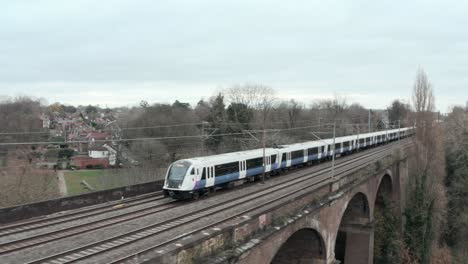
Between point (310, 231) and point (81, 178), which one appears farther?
point (81, 178)

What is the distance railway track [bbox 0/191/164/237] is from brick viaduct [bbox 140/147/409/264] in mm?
6661

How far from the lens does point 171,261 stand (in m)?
9.59

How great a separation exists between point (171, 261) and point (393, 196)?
36.3 meters

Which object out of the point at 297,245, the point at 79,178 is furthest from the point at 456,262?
the point at 79,178

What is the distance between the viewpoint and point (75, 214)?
53.7 ft

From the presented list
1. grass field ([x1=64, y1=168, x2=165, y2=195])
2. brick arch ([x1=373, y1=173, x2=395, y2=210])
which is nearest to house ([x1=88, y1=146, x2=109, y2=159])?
grass field ([x1=64, y1=168, x2=165, y2=195])

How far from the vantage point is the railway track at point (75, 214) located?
46.1 feet

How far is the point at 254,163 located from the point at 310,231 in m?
8.22

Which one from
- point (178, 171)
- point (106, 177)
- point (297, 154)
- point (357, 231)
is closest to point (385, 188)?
point (357, 231)

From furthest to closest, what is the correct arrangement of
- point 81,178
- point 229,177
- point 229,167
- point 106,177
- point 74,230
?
point 81,178 → point 106,177 → point 229,177 → point 229,167 → point 74,230

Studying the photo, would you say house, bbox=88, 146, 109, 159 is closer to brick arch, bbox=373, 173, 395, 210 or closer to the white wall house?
the white wall house

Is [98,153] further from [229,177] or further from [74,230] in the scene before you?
[74,230]

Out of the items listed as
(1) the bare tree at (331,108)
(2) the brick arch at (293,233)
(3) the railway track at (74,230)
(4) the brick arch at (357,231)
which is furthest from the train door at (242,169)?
(1) the bare tree at (331,108)

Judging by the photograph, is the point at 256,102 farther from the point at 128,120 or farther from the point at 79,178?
the point at 79,178
